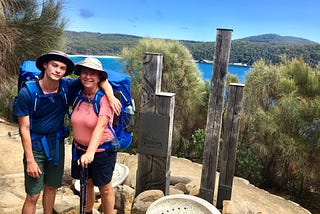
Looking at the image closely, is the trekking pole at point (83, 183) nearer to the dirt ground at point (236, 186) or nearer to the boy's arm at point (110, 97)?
the boy's arm at point (110, 97)

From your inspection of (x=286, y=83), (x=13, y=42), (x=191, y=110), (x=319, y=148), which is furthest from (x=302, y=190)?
(x=13, y=42)

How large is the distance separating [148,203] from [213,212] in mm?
661

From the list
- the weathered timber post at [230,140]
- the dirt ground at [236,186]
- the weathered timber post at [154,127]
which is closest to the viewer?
the weathered timber post at [154,127]

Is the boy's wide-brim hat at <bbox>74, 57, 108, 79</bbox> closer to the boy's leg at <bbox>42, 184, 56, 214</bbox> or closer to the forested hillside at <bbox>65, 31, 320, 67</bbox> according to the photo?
the boy's leg at <bbox>42, 184, 56, 214</bbox>

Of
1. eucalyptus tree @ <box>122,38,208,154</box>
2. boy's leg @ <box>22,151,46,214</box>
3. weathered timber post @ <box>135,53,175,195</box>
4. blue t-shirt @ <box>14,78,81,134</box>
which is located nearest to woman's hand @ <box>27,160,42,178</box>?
boy's leg @ <box>22,151,46,214</box>

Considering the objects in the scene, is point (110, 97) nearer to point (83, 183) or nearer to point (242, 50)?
point (83, 183)

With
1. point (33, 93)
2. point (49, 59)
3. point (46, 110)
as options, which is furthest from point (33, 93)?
point (49, 59)

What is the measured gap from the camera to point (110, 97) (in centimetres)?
230

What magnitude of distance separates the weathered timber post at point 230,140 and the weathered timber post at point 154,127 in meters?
0.80

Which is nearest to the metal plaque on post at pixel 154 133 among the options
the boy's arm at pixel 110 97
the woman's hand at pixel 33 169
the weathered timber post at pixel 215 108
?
the weathered timber post at pixel 215 108

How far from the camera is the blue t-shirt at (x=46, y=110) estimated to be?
214cm

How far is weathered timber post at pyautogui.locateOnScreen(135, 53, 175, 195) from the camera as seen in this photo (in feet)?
10.8

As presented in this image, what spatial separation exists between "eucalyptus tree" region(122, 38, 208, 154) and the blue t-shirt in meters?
6.46

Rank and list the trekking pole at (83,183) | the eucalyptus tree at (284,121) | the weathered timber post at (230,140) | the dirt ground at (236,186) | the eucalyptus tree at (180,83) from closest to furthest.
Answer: the trekking pole at (83,183) → the weathered timber post at (230,140) → the dirt ground at (236,186) → the eucalyptus tree at (284,121) → the eucalyptus tree at (180,83)
